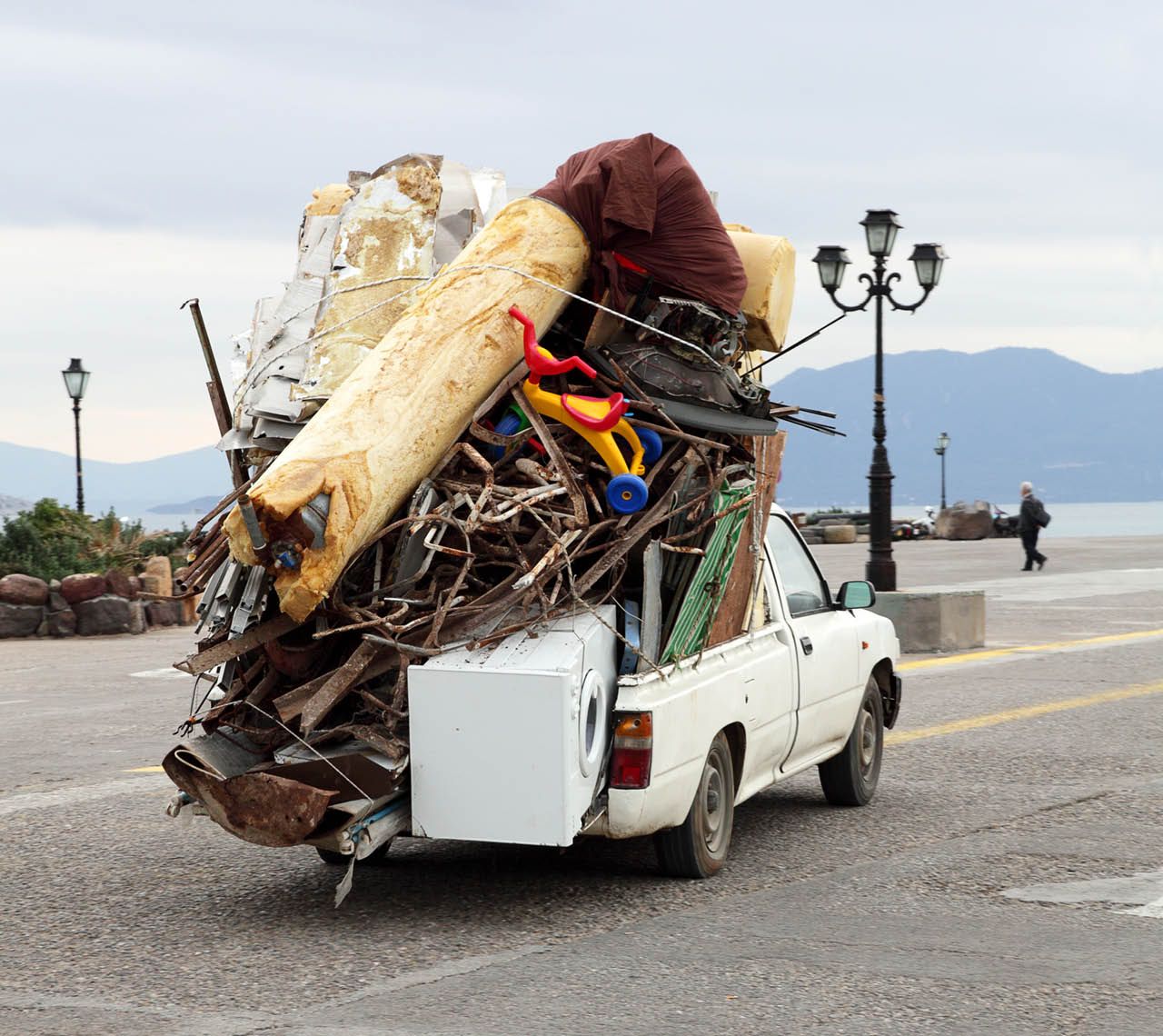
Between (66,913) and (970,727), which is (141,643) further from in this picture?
(66,913)

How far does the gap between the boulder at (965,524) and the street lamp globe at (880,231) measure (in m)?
33.6

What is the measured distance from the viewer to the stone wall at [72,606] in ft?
78.4

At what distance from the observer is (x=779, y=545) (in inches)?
370

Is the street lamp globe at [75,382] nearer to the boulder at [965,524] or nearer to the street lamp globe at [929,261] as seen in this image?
the street lamp globe at [929,261]

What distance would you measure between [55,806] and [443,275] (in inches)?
172

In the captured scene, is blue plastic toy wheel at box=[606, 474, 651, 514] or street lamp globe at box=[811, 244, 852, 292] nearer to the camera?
blue plastic toy wheel at box=[606, 474, 651, 514]

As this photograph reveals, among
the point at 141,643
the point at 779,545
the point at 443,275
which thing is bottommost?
the point at 141,643

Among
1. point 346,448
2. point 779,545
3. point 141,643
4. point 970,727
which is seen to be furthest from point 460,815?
point 141,643

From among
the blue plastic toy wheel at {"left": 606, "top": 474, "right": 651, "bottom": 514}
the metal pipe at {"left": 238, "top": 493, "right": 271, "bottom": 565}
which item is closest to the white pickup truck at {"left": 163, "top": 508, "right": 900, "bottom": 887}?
the blue plastic toy wheel at {"left": 606, "top": 474, "right": 651, "bottom": 514}

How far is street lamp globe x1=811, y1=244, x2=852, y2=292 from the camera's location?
983 inches


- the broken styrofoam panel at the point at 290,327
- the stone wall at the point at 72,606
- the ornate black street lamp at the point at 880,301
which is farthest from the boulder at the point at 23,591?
the broken styrofoam panel at the point at 290,327

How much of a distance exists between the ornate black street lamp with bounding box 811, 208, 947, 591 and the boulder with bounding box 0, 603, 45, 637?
1141cm

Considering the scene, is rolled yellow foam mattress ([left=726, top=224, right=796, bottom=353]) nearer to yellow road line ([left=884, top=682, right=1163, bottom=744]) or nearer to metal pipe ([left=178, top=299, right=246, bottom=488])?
metal pipe ([left=178, top=299, right=246, bottom=488])

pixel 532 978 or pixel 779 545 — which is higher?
pixel 779 545
